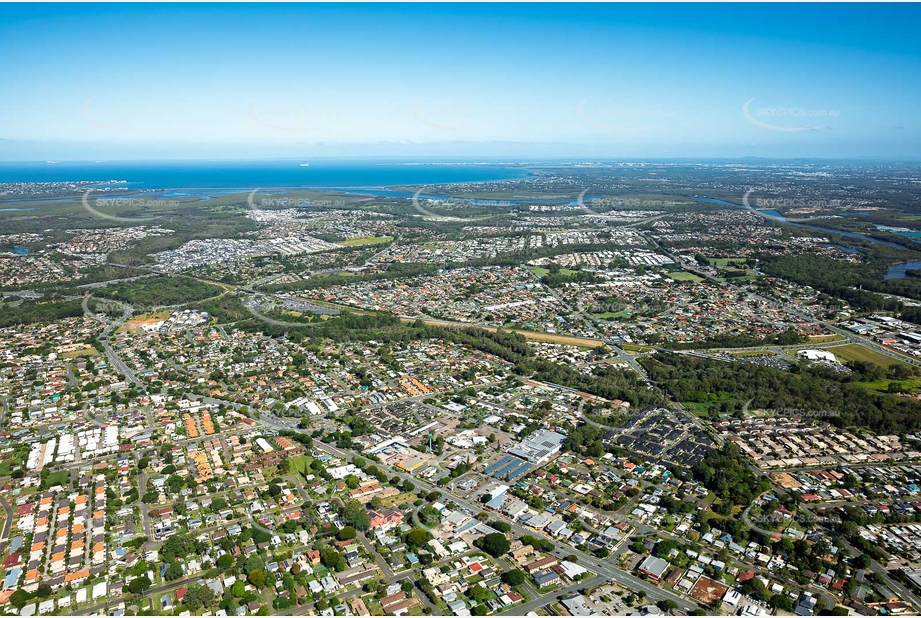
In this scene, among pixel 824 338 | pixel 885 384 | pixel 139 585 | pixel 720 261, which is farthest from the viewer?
pixel 720 261

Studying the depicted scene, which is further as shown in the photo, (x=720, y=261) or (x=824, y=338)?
(x=720, y=261)

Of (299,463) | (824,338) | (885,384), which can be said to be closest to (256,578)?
(299,463)

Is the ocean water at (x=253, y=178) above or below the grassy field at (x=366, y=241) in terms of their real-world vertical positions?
above

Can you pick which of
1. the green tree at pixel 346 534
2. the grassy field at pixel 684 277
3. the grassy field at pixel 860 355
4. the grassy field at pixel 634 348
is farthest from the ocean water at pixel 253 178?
the green tree at pixel 346 534

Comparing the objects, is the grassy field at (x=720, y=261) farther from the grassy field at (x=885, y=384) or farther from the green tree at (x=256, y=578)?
the green tree at (x=256, y=578)

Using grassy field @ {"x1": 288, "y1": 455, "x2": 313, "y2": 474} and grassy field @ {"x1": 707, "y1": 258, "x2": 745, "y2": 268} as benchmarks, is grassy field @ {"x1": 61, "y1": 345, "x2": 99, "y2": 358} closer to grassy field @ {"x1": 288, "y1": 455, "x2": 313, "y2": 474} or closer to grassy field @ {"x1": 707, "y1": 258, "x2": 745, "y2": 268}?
grassy field @ {"x1": 288, "y1": 455, "x2": 313, "y2": 474}

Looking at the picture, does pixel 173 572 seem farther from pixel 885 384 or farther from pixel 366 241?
pixel 366 241

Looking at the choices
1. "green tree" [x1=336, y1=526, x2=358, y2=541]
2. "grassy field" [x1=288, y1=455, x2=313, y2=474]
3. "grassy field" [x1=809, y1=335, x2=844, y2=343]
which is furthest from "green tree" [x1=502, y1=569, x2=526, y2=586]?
"grassy field" [x1=809, y1=335, x2=844, y2=343]
